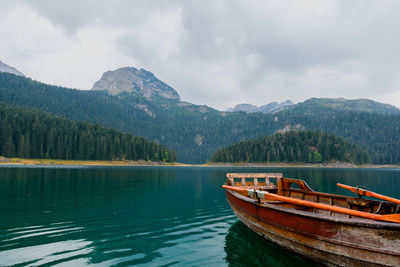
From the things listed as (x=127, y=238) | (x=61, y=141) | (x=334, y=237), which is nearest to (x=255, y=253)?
(x=334, y=237)

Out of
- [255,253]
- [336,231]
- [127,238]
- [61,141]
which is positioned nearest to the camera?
[336,231]

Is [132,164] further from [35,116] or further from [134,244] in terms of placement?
[134,244]

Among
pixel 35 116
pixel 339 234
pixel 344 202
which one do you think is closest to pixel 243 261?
pixel 339 234

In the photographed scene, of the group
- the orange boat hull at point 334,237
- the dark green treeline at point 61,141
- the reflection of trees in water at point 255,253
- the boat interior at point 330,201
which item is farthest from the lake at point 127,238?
the dark green treeline at point 61,141

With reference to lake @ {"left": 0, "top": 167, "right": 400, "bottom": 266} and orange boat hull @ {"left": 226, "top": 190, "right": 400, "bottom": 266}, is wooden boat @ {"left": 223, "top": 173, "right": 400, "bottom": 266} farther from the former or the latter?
lake @ {"left": 0, "top": 167, "right": 400, "bottom": 266}

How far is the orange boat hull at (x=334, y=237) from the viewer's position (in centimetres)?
759

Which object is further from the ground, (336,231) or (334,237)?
(336,231)

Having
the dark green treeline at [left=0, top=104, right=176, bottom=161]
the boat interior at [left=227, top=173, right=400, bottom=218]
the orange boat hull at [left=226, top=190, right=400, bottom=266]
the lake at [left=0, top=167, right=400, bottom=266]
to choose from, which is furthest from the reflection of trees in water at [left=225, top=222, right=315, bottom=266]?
the dark green treeline at [left=0, top=104, right=176, bottom=161]

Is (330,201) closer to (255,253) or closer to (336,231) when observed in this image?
(255,253)

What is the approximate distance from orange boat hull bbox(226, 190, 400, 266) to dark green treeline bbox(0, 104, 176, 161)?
172 metres

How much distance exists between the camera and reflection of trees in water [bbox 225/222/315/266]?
36.7ft

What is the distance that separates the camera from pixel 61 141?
159 m

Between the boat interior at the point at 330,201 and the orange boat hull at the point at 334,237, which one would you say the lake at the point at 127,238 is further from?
the boat interior at the point at 330,201

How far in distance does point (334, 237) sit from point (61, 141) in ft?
598
